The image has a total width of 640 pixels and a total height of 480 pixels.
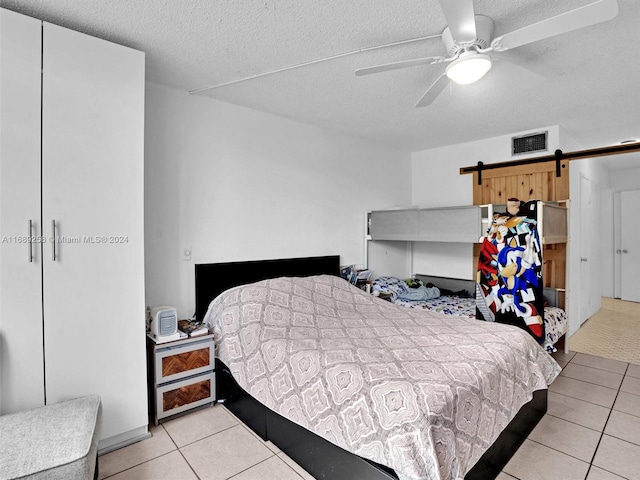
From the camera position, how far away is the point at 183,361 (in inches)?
92.9

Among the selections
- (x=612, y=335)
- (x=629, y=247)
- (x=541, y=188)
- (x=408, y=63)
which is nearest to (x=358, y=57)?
(x=408, y=63)

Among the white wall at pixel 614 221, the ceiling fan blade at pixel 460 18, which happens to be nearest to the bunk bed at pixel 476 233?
the ceiling fan blade at pixel 460 18

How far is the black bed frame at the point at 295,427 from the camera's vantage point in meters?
1.61

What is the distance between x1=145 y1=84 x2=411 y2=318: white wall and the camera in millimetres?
2645

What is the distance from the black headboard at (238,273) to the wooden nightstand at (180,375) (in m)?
0.44

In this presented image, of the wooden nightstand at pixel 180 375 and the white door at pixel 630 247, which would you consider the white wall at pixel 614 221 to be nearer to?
the white door at pixel 630 247

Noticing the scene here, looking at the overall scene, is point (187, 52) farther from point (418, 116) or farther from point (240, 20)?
point (418, 116)

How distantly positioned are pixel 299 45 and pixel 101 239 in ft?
5.32

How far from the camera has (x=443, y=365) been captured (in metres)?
1.72

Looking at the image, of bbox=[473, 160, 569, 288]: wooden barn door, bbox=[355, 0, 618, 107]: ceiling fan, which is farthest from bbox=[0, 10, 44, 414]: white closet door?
bbox=[473, 160, 569, 288]: wooden barn door

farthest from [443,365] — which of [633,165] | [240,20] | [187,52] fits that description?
[633,165]

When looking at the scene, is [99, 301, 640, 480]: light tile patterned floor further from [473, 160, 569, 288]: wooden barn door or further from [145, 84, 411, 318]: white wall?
[473, 160, 569, 288]: wooden barn door

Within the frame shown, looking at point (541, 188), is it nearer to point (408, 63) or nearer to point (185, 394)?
point (408, 63)

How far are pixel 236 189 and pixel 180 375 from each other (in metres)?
1.56
